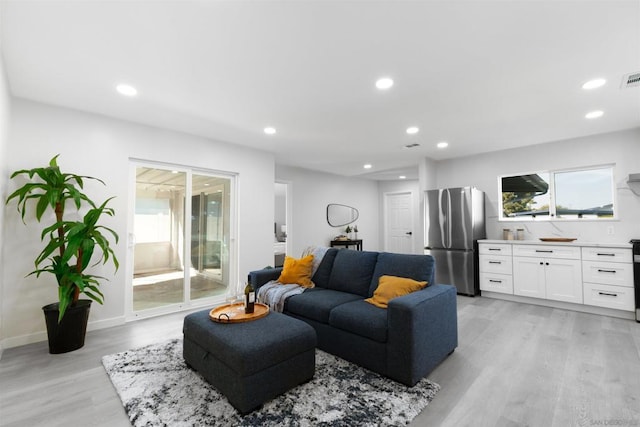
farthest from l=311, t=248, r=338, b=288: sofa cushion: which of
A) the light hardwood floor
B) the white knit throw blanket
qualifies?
the light hardwood floor

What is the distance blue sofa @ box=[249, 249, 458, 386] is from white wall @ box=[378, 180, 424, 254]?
4.60 meters

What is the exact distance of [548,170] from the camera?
15.4 feet

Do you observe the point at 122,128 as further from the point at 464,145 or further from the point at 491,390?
the point at 464,145

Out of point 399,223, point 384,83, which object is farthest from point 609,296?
point 399,223

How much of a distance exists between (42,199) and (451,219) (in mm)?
5386

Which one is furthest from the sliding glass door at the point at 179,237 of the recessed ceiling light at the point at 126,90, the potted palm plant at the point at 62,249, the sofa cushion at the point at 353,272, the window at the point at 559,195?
the window at the point at 559,195

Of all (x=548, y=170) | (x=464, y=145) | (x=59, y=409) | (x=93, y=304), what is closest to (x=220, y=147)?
(x=93, y=304)

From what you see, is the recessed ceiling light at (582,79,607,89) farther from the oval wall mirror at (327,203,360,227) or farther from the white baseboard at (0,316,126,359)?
the white baseboard at (0,316,126,359)

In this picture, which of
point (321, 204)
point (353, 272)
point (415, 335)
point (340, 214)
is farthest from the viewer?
point (340, 214)

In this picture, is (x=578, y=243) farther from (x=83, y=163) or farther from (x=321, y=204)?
(x=83, y=163)

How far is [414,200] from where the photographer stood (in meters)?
7.95

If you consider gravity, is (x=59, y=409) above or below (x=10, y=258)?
below

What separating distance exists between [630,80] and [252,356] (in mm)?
3973

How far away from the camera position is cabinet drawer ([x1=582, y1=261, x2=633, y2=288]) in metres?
3.58
